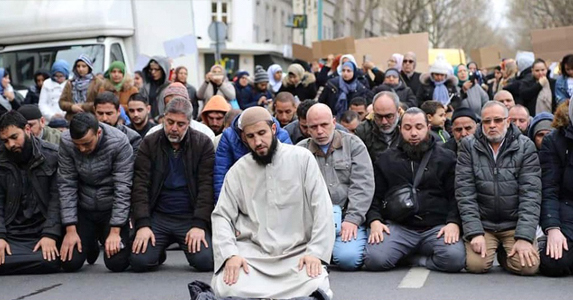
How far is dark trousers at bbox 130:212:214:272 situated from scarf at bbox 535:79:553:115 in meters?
7.26

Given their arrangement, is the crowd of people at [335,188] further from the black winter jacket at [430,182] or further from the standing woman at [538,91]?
the standing woman at [538,91]

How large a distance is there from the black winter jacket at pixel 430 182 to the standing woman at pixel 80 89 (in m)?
5.96

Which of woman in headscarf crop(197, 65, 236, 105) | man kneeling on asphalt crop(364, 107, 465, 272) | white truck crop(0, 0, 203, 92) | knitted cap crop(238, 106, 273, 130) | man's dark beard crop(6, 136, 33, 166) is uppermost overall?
white truck crop(0, 0, 203, 92)

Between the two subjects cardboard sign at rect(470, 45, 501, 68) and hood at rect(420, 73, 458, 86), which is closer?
hood at rect(420, 73, 458, 86)

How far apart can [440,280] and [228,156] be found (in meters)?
2.41

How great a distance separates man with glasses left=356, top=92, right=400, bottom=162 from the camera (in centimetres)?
1177

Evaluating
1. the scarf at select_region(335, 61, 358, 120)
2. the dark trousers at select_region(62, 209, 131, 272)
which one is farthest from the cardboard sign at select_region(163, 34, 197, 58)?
the dark trousers at select_region(62, 209, 131, 272)

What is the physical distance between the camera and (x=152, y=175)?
1095cm

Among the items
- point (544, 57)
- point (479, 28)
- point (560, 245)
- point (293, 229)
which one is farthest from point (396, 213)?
A: point (479, 28)

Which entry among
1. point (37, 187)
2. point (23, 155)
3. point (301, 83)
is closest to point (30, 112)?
point (23, 155)

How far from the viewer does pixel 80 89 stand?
16.1m

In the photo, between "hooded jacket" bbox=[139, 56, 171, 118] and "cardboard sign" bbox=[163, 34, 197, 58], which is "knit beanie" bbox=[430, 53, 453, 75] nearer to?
"hooded jacket" bbox=[139, 56, 171, 118]

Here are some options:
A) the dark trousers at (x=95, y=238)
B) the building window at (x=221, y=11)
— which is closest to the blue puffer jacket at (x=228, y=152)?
the dark trousers at (x=95, y=238)

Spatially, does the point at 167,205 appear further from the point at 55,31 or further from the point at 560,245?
the point at 55,31
